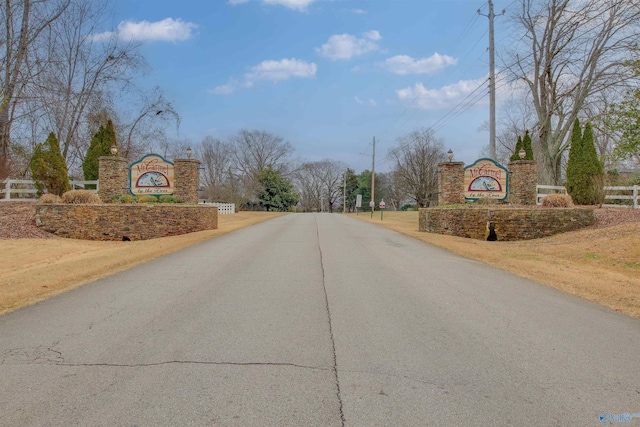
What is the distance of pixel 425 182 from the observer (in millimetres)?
58438

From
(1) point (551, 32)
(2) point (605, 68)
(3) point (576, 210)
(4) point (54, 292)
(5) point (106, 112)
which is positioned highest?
(1) point (551, 32)

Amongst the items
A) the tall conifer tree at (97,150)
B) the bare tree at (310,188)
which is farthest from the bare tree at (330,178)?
the tall conifer tree at (97,150)

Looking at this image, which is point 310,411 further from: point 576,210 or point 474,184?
point 474,184

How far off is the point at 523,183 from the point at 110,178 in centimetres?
2108

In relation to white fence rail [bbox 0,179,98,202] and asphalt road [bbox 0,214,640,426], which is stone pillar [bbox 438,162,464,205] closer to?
asphalt road [bbox 0,214,640,426]

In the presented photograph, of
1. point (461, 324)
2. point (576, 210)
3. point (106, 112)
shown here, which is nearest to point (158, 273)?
point (461, 324)

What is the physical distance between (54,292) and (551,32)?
1243 inches

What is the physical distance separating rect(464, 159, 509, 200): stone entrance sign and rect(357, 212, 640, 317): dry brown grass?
6087 millimetres

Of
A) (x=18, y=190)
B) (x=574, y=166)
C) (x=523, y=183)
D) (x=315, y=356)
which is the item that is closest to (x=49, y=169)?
(x=18, y=190)

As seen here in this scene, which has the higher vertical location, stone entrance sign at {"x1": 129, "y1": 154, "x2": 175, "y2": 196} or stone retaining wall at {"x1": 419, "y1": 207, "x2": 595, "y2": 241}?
stone entrance sign at {"x1": 129, "y1": 154, "x2": 175, "y2": 196}

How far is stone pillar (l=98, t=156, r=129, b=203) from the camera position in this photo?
21906 millimetres

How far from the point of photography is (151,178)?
22.4m

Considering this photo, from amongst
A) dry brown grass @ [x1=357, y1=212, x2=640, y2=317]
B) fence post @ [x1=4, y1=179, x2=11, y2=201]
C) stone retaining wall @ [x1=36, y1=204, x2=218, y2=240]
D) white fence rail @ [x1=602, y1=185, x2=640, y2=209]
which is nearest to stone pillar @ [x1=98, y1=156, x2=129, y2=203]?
stone retaining wall @ [x1=36, y1=204, x2=218, y2=240]

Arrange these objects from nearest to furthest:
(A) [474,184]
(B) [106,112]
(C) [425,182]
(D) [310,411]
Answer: (D) [310,411], (A) [474,184], (B) [106,112], (C) [425,182]
